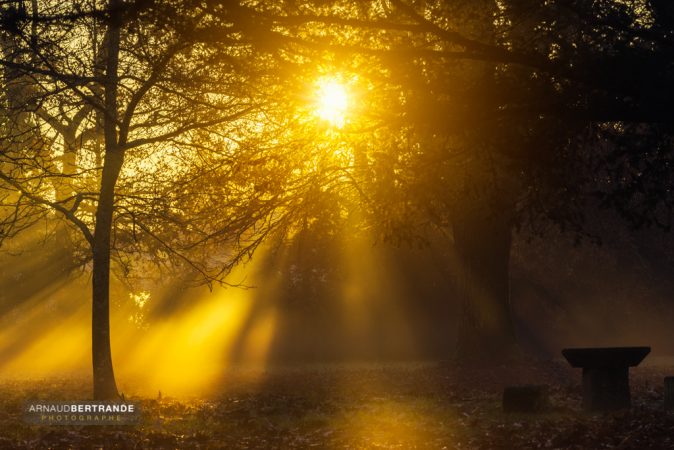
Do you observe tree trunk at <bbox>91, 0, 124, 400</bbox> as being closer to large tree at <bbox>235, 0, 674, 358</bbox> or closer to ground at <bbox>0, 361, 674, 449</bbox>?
ground at <bbox>0, 361, 674, 449</bbox>

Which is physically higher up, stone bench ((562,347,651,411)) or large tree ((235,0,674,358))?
large tree ((235,0,674,358))

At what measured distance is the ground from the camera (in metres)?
11.2

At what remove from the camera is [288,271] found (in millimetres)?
32094

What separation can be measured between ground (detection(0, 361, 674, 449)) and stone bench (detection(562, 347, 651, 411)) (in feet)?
1.18

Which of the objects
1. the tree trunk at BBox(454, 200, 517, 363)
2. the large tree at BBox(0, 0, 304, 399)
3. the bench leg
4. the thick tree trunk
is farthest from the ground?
the large tree at BBox(0, 0, 304, 399)

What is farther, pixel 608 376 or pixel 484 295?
pixel 484 295

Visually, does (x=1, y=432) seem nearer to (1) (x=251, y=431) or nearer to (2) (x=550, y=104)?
(1) (x=251, y=431)

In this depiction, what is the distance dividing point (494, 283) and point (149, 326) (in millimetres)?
15484

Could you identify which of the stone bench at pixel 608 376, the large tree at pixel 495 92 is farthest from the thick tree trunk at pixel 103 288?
the stone bench at pixel 608 376

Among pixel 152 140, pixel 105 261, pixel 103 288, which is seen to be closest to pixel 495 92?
pixel 152 140

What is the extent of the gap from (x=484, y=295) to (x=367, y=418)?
942 centimetres

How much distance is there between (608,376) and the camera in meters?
13.8

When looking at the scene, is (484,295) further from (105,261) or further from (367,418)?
(105,261)

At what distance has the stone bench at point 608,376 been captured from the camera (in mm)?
13789
